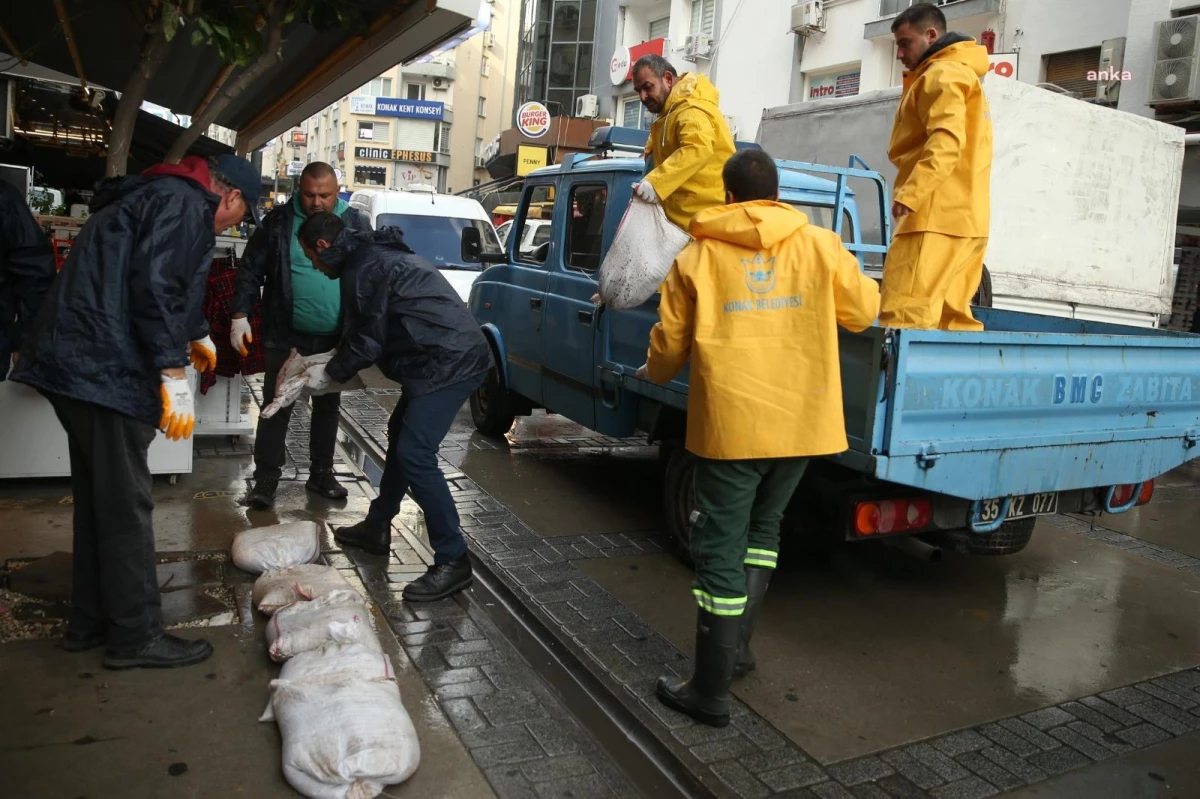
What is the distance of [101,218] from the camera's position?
134 inches

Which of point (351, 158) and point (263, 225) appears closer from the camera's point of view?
point (263, 225)

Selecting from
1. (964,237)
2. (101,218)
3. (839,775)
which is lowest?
(839,775)

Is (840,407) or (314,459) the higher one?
(840,407)

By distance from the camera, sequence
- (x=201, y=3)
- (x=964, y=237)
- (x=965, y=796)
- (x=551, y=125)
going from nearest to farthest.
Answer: (x=965, y=796)
(x=964, y=237)
(x=201, y=3)
(x=551, y=125)

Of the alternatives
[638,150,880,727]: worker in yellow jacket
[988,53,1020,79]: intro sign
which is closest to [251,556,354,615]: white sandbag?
[638,150,880,727]: worker in yellow jacket

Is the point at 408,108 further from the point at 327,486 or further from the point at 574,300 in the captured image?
the point at 327,486

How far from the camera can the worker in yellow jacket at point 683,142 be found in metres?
4.83

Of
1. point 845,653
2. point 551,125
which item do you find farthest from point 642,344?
point 551,125

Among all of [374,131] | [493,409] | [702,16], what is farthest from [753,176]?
[374,131]

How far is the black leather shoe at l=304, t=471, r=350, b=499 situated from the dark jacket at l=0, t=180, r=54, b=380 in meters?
1.78

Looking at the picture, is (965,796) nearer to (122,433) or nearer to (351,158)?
(122,433)

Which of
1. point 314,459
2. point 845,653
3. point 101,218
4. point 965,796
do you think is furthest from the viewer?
point 314,459

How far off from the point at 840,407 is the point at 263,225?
12.1 feet

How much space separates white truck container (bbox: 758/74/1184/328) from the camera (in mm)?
8805
